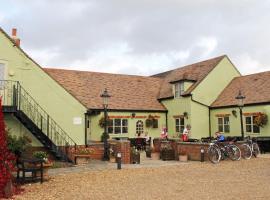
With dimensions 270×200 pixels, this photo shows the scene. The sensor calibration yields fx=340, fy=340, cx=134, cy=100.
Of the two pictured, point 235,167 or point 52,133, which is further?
point 52,133

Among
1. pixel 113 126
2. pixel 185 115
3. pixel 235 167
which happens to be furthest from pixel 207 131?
pixel 235 167

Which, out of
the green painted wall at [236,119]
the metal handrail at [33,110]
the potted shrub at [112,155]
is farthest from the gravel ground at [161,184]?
the green painted wall at [236,119]

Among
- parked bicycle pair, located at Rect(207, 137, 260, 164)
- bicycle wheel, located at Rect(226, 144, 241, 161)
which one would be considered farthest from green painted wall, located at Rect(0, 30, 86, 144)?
bicycle wheel, located at Rect(226, 144, 241, 161)

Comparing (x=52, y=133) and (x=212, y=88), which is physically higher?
(x=212, y=88)

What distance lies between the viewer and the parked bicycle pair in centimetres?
1680

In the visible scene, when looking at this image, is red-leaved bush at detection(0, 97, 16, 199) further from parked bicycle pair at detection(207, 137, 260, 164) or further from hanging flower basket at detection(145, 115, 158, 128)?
hanging flower basket at detection(145, 115, 158, 128)

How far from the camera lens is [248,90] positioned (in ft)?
82.8

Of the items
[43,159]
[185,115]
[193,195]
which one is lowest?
[193,195]

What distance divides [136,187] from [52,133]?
27.4 feet

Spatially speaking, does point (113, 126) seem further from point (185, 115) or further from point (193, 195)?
point (193, 195)

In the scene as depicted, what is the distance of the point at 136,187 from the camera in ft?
34.4

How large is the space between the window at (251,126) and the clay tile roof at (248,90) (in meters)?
1.13

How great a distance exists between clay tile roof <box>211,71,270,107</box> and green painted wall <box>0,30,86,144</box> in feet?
39.4

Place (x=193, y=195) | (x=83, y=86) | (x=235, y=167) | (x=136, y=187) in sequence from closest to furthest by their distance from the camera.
A: (x=193, y=195) < (x=136, y=187) < (x=235, y=167) < (x=83, y=86)
